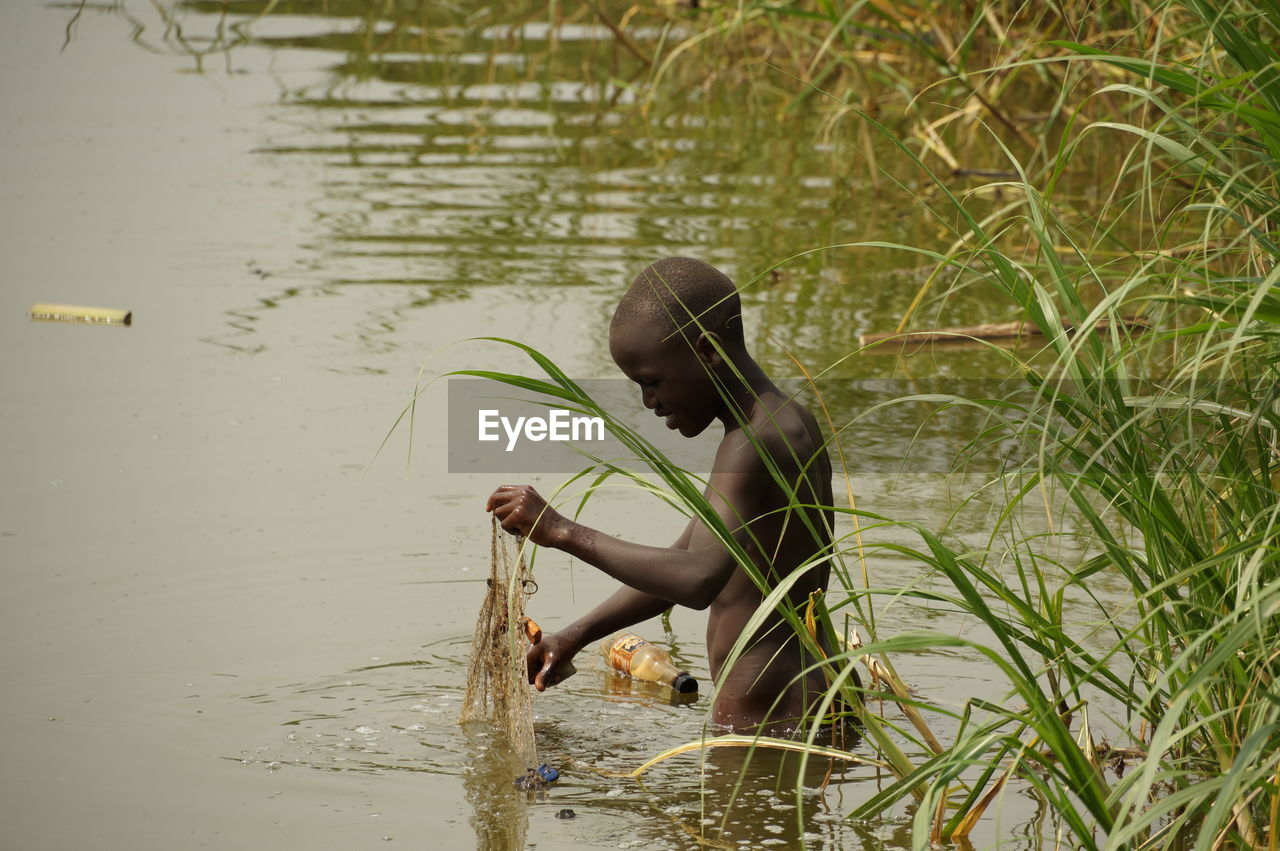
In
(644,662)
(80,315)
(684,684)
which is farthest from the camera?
(80,315)

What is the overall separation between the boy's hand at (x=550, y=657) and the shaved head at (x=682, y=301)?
777 mm

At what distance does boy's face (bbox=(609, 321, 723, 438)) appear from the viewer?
357cm

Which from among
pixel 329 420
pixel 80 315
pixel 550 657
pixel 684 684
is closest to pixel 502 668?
pixel 550 657

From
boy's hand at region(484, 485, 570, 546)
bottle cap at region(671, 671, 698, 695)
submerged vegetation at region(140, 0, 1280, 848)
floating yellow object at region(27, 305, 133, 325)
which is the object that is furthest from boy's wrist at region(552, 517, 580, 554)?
floating yellow object at region(27, 305, 133, 325)

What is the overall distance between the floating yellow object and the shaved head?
149 inches

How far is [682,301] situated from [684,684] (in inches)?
39.5

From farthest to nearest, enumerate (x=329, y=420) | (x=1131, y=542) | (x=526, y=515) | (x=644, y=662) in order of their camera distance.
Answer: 1. (x=329, y=420)
2. (x=1131, y=542)
3. (x=644, y=662)
4. (x=526, y=515)

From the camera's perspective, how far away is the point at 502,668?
3.66m

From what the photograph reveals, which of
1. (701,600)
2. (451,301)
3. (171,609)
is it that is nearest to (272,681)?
(171,609)

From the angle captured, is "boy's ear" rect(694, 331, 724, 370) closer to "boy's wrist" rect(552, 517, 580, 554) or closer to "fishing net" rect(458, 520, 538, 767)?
"boy's wrist" rect(552, 517, 580, 554)

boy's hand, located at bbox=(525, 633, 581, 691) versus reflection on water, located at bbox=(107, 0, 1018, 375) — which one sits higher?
reflection on water, located at bbox=(107, 0, 1018, 375)

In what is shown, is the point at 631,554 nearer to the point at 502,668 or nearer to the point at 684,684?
the point at 502,668

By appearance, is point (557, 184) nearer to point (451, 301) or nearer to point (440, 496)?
point (451, 301)

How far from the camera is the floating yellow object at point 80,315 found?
680 centimetres
